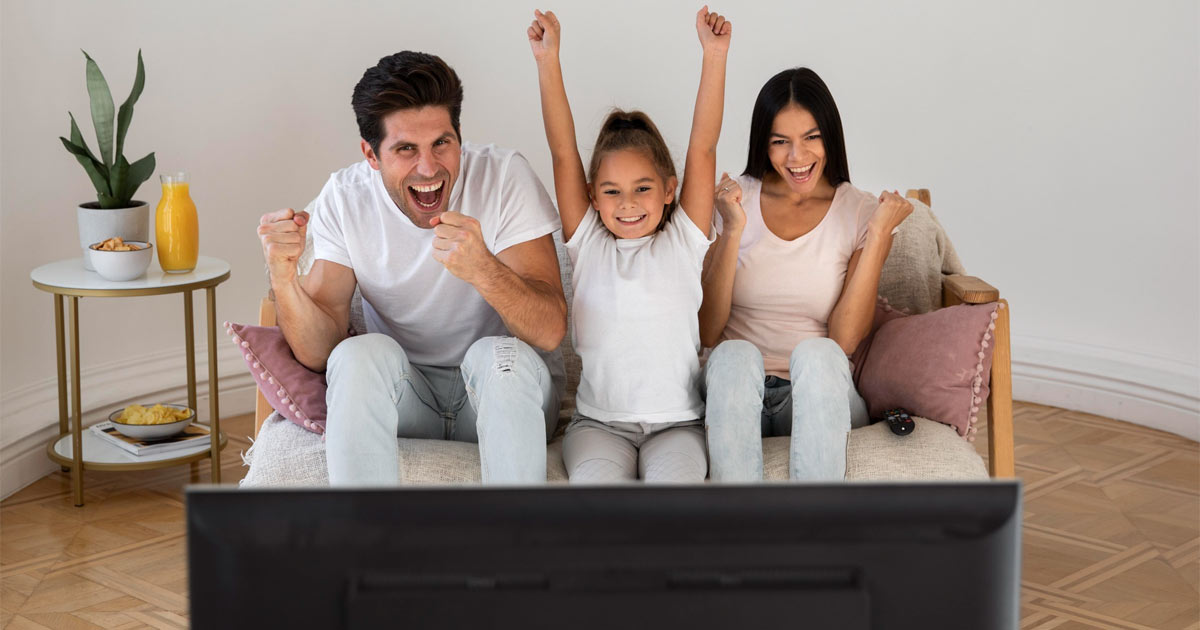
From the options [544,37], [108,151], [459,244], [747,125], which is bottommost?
[459,244]

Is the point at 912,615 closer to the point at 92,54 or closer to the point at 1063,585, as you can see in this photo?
the point at 1063,585

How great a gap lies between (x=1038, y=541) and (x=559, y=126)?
1466 mm

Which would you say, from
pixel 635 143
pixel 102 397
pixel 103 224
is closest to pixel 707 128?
pixel 635 143

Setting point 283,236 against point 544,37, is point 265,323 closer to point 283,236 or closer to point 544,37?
point 283,236

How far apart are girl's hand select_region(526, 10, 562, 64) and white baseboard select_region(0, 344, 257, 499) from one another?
1.80 metres

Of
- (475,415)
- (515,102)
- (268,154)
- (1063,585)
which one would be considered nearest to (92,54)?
(268,154)

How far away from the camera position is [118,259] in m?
2.69

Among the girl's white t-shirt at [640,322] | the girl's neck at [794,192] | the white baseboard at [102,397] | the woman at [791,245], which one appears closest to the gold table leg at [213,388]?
the white baseboard at [102,397]

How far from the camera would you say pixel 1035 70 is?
3572 mm

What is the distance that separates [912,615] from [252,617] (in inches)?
13.6

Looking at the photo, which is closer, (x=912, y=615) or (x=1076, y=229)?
(x=912, y=615)

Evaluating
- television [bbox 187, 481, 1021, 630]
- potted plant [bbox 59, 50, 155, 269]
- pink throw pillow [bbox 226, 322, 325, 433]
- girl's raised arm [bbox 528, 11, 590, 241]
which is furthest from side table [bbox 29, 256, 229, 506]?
television [bbox 187, 481, 1021, 630]

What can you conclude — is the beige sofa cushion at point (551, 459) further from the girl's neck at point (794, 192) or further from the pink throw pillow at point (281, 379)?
the girl's neck at point (794, 192)

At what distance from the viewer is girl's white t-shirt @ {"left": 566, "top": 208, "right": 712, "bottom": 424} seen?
2.03 m
